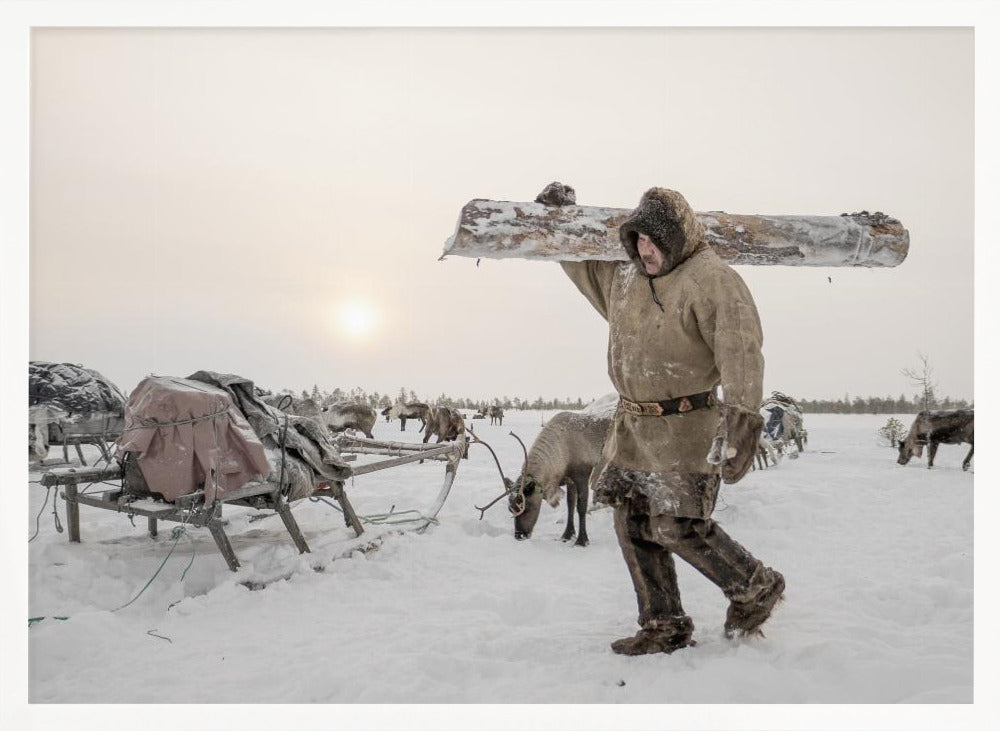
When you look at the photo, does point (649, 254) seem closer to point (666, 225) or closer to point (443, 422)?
point (666, 225)

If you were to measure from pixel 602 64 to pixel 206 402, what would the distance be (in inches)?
112

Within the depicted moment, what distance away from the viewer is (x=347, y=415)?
10.2 meters

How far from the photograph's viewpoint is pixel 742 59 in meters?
3.82

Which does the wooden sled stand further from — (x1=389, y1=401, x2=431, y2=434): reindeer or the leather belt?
(x1=389, y1=401, x2=431, y2=434): reindeer

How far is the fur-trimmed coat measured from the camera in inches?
96.7

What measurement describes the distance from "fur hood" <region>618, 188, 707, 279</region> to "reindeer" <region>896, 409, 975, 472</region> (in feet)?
20.8

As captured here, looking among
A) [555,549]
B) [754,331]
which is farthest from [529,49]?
[555,549]

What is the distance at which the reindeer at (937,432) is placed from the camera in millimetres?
7875

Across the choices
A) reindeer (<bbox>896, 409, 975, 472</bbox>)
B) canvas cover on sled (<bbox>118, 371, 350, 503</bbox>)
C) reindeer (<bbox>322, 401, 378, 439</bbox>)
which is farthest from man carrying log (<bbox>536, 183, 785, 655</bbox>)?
reindeer (<bbox>322, 401, 378, 439</bbox>)

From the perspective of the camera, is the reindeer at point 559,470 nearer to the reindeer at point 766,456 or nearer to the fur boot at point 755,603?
the fur boot at point 755,603

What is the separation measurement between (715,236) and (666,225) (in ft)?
1.59

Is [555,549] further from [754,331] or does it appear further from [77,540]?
[77,540]

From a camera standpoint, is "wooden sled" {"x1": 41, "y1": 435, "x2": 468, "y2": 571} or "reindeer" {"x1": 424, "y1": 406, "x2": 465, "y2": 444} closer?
"wooden sled" {"x1": 41, "y1": 435, "x2": 468, "y2": 571}

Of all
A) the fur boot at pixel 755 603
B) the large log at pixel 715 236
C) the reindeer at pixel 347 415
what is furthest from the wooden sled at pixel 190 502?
the reindeer at pixel 347 415
